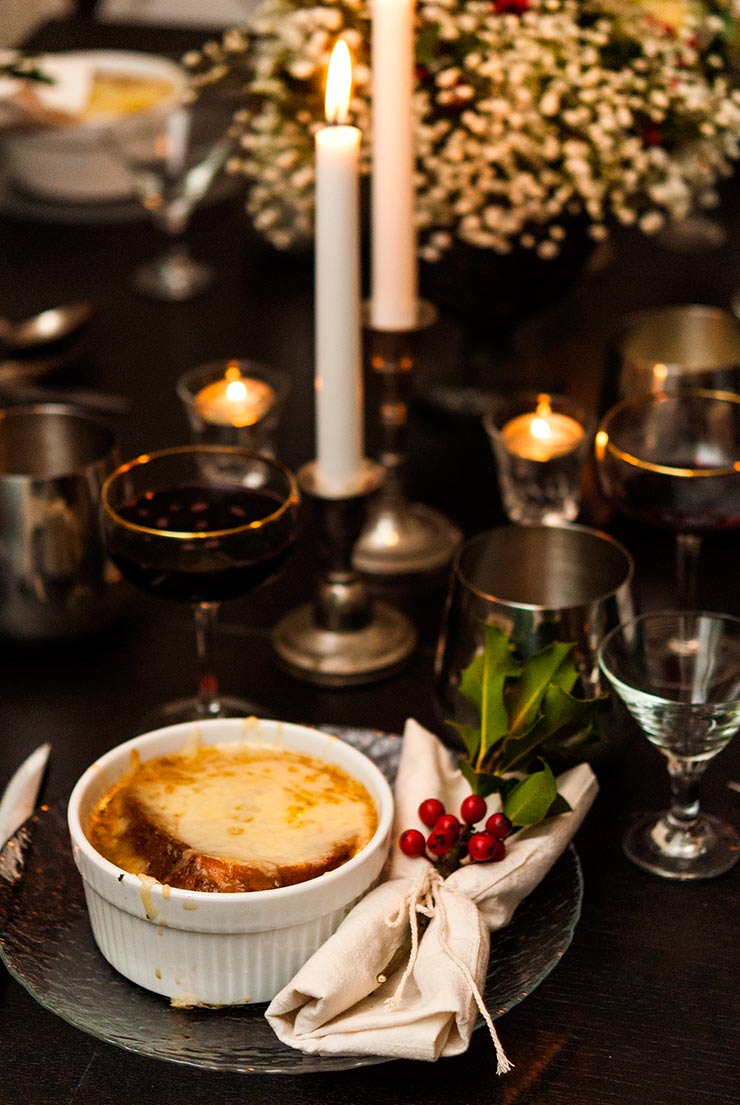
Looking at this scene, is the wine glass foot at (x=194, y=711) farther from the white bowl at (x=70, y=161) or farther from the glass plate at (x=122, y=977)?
the white bowl at (x=70, y=161)

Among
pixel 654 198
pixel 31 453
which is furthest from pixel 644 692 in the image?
pixel 654 198

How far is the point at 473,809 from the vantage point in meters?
0.89

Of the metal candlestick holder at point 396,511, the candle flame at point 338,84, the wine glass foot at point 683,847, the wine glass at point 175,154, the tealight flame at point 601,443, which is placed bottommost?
the wine glass foot at point 683,847

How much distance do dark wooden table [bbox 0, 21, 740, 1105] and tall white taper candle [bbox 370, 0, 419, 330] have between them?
0.80ft

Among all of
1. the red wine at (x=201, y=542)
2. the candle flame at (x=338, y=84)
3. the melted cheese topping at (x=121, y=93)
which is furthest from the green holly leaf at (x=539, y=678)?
the melted cheese topping at (x=121, y=93)

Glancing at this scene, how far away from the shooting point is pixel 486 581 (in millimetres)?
1125

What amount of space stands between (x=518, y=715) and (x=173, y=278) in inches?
42.3

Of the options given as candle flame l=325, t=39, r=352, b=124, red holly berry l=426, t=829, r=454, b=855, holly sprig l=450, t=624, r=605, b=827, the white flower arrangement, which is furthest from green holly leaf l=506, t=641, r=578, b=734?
the white flower arrangement

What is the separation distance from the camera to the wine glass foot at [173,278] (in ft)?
6.08

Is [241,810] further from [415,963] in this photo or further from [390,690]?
[390,690]

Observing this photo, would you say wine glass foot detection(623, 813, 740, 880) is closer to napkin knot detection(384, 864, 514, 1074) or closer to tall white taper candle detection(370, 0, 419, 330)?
napkin knot detection(384, 864, 514, 1074)

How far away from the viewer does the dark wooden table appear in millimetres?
787

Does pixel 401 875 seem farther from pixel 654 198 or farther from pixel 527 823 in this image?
pixel 654 198

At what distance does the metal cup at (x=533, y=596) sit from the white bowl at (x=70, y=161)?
38.5 inches
